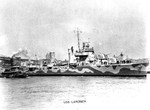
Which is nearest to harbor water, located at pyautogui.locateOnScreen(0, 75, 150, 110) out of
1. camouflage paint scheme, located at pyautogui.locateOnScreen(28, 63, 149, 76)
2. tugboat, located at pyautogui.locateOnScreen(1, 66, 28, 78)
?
camouflage paint scheme, located at pyautogui.locateOnScreen(28, 63, 149, 76)

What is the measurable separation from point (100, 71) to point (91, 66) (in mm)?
1393

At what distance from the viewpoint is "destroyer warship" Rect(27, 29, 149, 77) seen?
32.1 m

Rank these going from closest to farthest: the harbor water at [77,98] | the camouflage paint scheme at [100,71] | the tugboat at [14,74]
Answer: the harbor water at [77,98] → the camouflage paint scheme at [100,71] → the tugboat at [14,74]

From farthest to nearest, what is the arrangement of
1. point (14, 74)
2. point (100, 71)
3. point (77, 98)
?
1. point (100, 71)
2. point (14, 74)
3. point (77, 98)

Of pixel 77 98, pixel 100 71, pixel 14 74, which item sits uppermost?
pixel 100 71

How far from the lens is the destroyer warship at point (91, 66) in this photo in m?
32.1

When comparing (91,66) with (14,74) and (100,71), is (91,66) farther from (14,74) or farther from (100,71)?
(14,74)

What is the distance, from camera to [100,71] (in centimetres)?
3441

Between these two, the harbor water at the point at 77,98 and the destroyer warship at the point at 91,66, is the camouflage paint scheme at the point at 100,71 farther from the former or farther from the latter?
the harbor water at the point at 77,98

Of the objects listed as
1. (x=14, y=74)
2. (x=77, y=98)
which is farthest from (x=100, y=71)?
(x=77, y=98)

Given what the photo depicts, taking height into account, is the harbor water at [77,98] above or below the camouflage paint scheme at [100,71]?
below


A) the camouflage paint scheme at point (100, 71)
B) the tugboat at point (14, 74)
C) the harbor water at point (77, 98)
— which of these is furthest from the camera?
the tugboat at point (14, 74)

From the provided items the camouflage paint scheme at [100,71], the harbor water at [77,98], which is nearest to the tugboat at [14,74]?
the camouflage paint scheme at [100,71]

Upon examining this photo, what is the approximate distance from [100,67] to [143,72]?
17.8 feet
